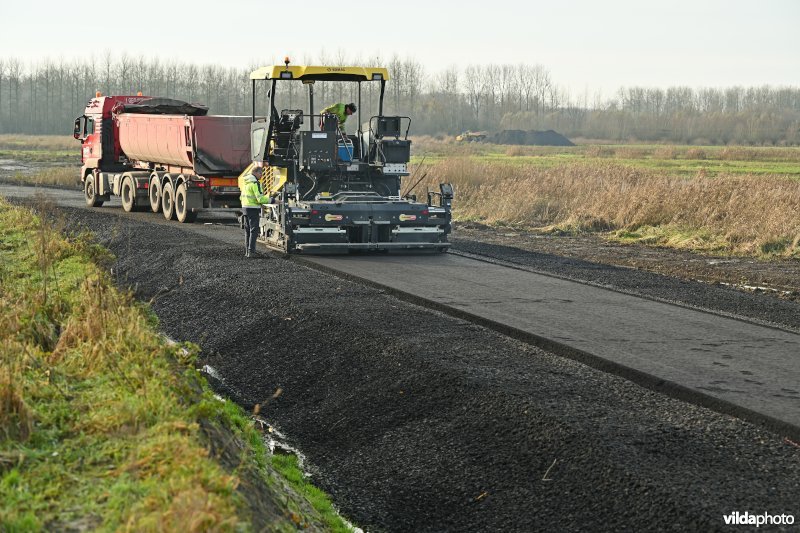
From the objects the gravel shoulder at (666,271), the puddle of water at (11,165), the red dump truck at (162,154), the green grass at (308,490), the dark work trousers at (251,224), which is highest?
the red dump truck at (162,154)

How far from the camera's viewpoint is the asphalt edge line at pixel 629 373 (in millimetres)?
7270

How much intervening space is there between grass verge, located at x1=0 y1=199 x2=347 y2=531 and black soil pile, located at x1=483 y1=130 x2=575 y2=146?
97.1 m

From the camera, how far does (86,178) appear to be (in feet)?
95.3

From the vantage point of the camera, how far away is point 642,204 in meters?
22.0

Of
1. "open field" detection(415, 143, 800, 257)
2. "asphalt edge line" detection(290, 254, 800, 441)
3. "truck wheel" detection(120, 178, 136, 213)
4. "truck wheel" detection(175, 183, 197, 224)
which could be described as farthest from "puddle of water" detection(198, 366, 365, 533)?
"truck wheel" detection(120, 178, 136, 213)

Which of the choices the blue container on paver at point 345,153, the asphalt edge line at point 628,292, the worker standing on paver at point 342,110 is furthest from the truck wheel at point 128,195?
the asphalt edge line at point 628,292

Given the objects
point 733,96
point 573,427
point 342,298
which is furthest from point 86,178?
→ point 733,96

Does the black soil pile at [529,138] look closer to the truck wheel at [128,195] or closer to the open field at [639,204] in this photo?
the open field at [639,204]

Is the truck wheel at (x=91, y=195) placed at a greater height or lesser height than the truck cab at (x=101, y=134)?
lesser

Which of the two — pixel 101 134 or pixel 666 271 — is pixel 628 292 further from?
pixel 101 134

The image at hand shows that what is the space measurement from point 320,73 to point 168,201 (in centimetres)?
854

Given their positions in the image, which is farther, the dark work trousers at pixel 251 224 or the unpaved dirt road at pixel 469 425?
the dark work trousers at pixel 251 224

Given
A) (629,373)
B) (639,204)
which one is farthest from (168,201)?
(629,373)

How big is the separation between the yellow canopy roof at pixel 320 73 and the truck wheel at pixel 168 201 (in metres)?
7.02
